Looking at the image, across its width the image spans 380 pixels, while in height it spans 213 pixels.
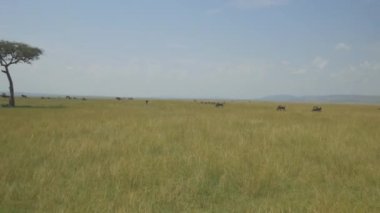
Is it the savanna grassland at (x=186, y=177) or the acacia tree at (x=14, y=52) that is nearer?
the savanna grassland at (x=186, y=177)

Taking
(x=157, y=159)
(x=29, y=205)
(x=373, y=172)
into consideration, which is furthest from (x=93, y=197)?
(x=373, y=172)

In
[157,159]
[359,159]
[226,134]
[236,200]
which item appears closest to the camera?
[236,200]

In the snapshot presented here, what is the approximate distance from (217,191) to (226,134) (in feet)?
27.7

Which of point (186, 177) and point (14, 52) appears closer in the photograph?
point (186, 177)

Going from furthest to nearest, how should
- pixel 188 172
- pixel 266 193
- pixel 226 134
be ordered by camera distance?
pixel 226 134
pixel 188 172
pixel 266 193

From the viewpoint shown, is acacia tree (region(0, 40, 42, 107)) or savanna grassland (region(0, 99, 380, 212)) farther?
acacia tree (region(0, 40, 42, 107))

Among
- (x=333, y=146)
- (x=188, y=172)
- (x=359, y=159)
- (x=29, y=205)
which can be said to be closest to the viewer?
(x=29, y=205)

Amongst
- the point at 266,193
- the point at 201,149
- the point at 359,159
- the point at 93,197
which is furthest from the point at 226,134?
the point at 93,197

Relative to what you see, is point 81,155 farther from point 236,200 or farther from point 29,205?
point 236,200

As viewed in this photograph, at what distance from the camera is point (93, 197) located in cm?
662

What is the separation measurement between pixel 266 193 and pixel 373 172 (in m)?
3.28

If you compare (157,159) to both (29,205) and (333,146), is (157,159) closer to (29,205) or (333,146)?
(29,205)

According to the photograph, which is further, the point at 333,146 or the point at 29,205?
the point at 333,146

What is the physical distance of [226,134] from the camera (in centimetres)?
1579
